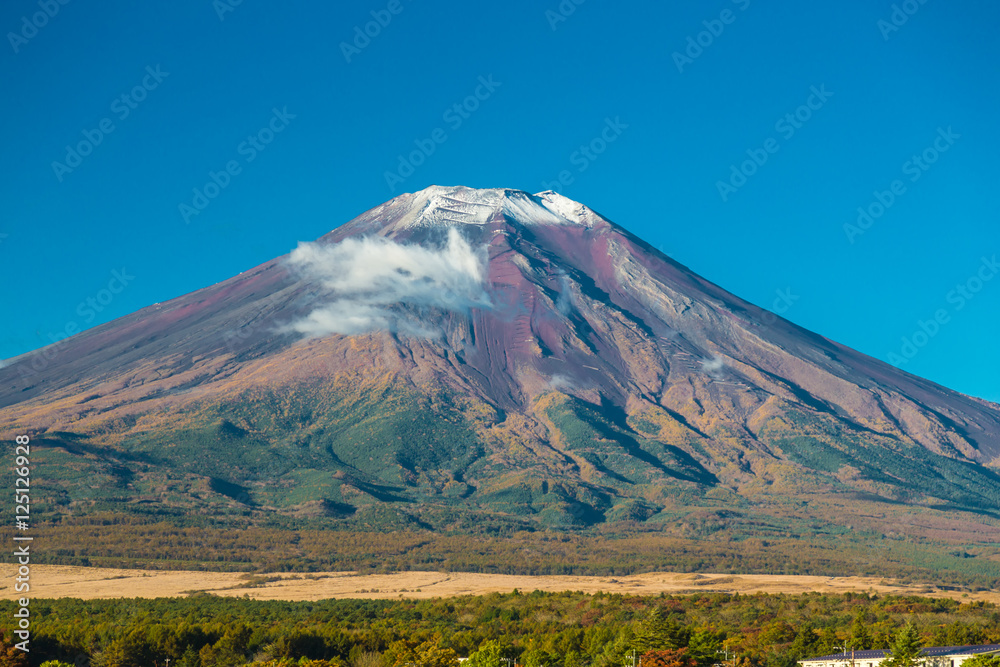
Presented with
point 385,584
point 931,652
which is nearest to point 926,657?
point 931,652

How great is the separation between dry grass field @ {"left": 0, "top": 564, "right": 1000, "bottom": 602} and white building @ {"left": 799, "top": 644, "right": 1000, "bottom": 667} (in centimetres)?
6656

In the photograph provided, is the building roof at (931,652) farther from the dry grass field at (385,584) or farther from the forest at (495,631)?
the dry grass field at (385,584)

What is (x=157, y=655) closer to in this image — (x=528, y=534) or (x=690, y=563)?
(x=690, y=563)

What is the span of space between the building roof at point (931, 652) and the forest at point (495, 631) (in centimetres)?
172

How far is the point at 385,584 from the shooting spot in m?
151

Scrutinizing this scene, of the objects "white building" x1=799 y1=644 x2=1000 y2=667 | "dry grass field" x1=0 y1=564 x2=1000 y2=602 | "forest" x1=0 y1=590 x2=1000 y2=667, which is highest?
"dry grass field" x1=0 y1=564 x2=1000 y2=602

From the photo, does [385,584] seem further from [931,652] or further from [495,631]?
[931,652]

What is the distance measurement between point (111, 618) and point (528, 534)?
102789 mm

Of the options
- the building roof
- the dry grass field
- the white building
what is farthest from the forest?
the dry grass field

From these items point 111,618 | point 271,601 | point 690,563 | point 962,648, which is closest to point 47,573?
point 271,601

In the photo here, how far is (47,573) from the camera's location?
144250 millimetres

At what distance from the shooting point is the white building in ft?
206

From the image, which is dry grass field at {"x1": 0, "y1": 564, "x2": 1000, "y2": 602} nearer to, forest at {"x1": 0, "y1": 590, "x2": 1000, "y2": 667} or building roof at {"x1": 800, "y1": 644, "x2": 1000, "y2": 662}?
forest at {"x1": 0, "y1": 590, "x2": 1000, "y2": 667}

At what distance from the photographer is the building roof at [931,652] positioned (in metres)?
66.2
